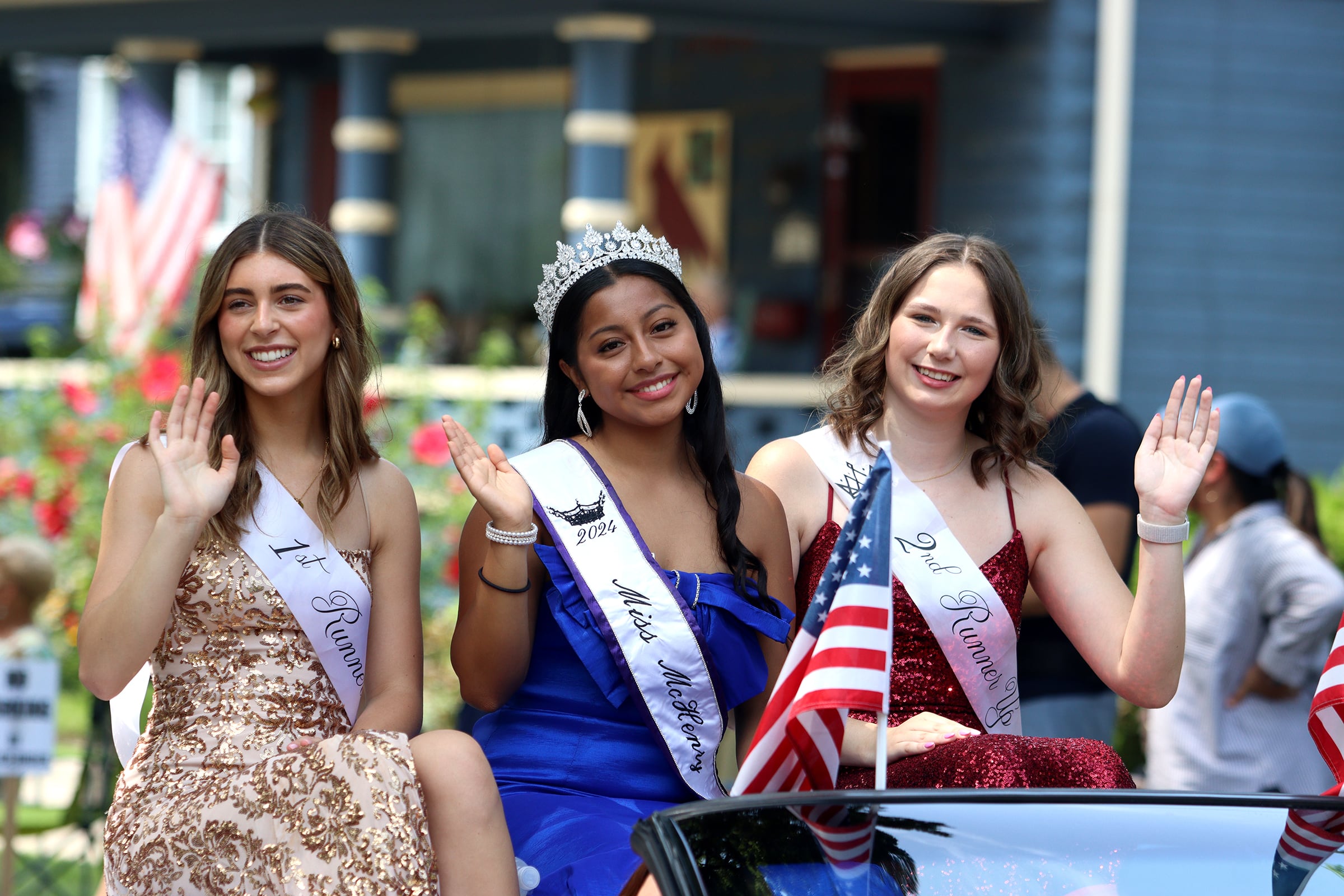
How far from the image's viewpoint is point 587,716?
9.60 feet

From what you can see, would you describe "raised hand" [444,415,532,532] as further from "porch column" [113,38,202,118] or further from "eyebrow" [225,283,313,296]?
"porch column" [113,38,202,118]

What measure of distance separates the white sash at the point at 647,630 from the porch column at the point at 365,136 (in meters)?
6.84

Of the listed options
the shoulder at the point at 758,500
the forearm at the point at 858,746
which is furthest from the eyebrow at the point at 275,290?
the forearm at the point at 858,746

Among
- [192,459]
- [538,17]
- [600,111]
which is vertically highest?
[538,17]

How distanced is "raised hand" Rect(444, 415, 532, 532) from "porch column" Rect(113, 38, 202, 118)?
331 inches

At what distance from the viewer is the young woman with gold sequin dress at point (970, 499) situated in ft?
9.36

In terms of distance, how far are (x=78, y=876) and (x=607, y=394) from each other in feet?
12.7

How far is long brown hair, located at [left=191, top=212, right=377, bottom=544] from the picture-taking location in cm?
303

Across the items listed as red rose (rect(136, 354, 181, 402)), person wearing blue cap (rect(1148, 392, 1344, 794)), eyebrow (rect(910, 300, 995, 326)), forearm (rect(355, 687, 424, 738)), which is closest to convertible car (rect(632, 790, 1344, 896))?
forearm (rect(355, 687, 424, 738))

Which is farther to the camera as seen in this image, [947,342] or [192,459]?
[947,342]

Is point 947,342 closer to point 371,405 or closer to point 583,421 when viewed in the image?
point 583,421

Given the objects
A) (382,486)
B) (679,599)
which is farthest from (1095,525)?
(382,486)

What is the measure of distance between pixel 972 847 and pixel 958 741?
2.39ft

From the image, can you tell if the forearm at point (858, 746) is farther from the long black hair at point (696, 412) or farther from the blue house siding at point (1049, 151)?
the blue house siding at point (1049, 151)
